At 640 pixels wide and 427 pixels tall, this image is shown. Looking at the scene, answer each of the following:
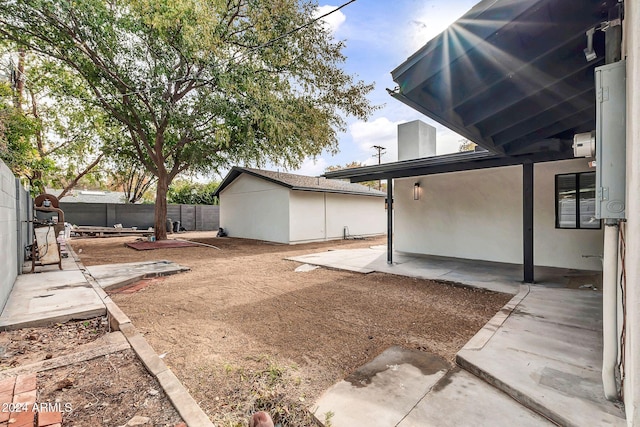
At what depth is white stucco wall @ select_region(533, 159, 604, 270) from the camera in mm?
5930

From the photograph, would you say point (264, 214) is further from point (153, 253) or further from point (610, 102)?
point (610, 102)

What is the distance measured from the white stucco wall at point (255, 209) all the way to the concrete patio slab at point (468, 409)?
34.0 ft

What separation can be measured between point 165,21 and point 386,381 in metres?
10.3

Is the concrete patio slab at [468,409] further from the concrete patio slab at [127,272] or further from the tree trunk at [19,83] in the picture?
the tree trunk at [19,83]

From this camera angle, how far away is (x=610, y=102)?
1.71 m

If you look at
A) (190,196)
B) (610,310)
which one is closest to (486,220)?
(610,310)

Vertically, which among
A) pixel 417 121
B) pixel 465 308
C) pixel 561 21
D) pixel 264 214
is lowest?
pixel 465 308

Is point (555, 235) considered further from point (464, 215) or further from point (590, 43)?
point (590, 43)

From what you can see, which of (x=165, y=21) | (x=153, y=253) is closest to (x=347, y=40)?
(x=165, y=21)

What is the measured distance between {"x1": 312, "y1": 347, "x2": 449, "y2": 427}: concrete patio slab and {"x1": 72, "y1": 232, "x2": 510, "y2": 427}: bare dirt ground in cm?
14

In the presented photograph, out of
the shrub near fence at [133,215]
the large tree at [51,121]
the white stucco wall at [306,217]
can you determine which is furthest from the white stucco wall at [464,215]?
the shrub near fence at [133,215]

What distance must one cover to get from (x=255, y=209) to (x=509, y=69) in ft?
41.1

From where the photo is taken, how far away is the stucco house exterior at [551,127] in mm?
1639

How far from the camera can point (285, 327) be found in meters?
3.50
